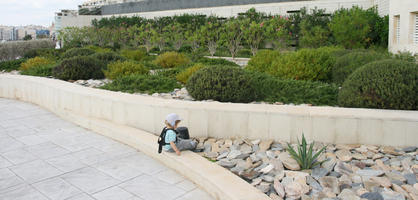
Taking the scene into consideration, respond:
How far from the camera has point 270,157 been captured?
16.3ft

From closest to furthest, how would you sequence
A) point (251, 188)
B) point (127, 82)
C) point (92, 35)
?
1. point (251, 188)
2. point (127, 82)
3. point (92, 35)

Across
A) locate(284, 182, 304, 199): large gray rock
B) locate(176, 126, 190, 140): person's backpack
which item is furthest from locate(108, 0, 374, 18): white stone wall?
locate(284, 182, 304, 199): large gray rock

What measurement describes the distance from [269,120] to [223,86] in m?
1.71

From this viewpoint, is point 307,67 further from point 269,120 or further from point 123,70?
point 123,70

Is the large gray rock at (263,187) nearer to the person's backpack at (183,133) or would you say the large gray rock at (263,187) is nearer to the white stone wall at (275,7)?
the person's backpack at (183,133)

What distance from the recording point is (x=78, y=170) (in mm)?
4977

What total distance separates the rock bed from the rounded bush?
147 cm

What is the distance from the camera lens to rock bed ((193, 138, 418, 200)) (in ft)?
13.0

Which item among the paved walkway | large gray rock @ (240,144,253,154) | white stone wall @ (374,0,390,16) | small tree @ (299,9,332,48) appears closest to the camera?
the paved walkway

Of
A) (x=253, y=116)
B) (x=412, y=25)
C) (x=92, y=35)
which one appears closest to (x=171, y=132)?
(x=253, y=116)

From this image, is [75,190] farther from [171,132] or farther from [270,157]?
[270,157]

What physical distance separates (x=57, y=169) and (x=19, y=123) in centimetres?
338

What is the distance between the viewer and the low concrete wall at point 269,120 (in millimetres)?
5129

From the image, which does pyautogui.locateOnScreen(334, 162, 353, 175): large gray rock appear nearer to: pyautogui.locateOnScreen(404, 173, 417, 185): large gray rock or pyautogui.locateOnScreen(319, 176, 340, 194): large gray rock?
pyautogui.locateOnScreen(319, 176, 340, 194): large gray rock
